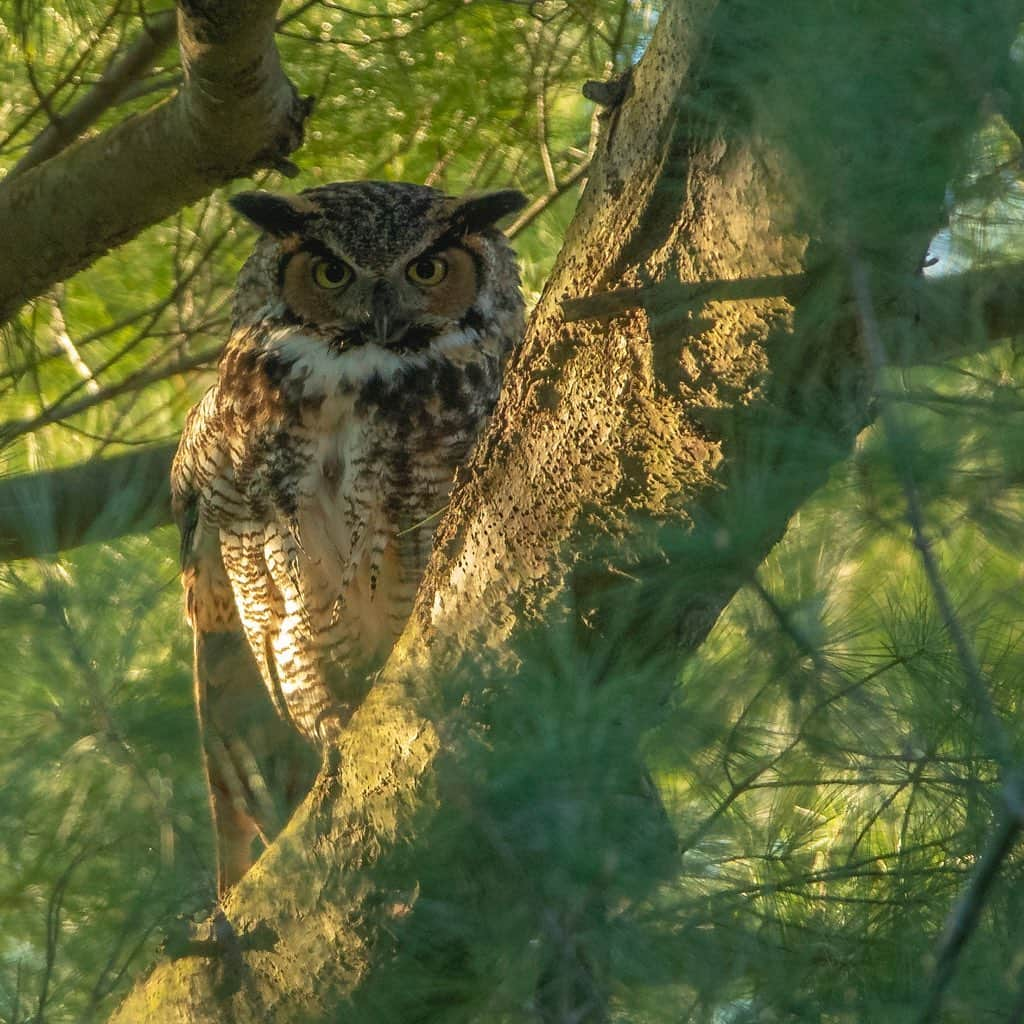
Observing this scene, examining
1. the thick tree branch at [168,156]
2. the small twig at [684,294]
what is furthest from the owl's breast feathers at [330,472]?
the small twig at [684,294]

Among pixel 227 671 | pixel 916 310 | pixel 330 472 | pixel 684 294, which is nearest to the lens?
pixel 916 310

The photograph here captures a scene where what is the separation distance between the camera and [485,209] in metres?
2.05

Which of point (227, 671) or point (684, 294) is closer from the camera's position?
point (684, 294)

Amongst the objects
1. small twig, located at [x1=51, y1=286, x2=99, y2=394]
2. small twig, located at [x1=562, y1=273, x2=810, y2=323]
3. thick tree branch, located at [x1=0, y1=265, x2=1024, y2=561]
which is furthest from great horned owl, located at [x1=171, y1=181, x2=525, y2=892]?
small twig, located at [x1=562, y1=273, x2=810, y2=323]

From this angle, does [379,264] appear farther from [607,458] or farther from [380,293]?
[607,458]

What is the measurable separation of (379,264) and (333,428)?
0.25 meters

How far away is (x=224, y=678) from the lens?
2.29 metres

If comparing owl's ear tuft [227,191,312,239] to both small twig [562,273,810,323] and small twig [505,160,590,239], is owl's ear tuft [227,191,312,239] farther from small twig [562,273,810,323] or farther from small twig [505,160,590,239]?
small twig [562,273,810,323]

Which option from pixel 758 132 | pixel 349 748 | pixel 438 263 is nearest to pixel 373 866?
pixel 349 748

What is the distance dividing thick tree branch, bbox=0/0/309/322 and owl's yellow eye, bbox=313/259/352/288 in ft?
0.83

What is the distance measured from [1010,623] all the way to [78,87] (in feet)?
6.11

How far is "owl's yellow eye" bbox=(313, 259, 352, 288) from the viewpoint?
6.56ft

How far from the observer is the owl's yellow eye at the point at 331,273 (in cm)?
200

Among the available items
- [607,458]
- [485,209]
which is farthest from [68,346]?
[607,458]
